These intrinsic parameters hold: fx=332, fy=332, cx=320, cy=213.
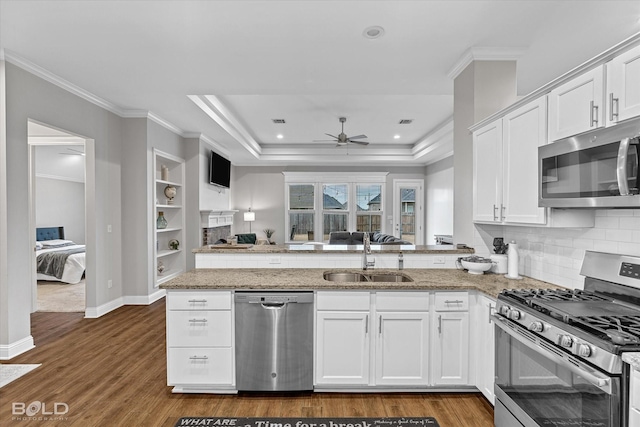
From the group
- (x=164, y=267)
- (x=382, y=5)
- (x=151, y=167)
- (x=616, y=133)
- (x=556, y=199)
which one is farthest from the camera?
(x=164, y=267)

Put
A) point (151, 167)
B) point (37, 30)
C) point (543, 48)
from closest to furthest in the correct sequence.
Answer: point (37, 30) → point (543, 48) → point (151, 167)

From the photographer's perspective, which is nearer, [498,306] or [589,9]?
[498,306]

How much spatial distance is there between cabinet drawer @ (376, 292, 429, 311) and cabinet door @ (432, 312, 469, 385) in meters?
0.14

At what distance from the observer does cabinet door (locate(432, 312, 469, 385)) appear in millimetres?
Result: 2455

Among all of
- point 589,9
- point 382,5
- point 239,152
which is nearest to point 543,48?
point 589,9

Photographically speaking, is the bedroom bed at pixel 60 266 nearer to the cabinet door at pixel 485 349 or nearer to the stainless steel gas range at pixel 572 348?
the cabinet door at pixel 485 349

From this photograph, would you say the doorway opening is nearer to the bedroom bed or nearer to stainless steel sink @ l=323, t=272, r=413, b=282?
the bedroom bed

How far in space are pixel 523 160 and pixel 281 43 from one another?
2163mm

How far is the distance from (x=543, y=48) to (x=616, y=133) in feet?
6.38

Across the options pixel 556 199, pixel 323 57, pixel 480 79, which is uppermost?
pixel 323 57

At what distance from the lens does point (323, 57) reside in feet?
10.3

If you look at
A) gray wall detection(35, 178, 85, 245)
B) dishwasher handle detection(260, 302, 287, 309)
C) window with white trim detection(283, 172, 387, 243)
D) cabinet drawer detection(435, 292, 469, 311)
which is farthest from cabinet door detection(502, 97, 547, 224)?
gray wall detection(35, 178, 85, 245)

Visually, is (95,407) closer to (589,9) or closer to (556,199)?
(556,199)

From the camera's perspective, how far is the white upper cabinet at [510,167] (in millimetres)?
2203
